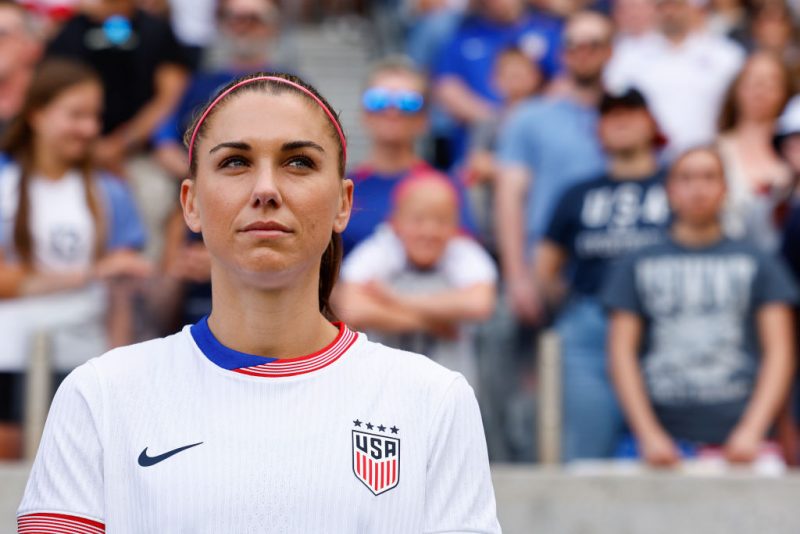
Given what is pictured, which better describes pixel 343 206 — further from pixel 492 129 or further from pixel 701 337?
pixel 492 129

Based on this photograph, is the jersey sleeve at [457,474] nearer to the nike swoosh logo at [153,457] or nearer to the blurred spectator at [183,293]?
the nike swoosh logo at [153,457]

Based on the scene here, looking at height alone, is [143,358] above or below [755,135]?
below

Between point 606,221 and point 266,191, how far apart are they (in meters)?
4.75

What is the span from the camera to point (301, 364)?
2.53 m

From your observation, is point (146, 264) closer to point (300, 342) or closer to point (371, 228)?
point (371, 228)

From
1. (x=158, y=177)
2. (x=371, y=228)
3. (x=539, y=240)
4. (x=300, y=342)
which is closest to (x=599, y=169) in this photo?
(x=539, y=240)

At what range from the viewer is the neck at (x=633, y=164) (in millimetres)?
7102

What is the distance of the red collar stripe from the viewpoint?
2.50m

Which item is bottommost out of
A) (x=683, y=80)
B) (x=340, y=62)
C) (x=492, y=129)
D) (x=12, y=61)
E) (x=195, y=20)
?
(x=492, y=129)

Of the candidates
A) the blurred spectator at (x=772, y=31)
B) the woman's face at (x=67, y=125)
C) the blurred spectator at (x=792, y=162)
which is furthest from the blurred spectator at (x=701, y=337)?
the blurred spectator at (x=772, y=31)

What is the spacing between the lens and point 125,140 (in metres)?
8.43

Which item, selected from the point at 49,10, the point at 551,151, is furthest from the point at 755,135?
the point at 49,10

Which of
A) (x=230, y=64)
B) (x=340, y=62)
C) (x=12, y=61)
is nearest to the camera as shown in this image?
(x=12, y=61)

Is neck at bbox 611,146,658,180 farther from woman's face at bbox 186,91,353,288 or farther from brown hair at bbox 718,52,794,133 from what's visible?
woman's face at bbox 186,91,353,288
